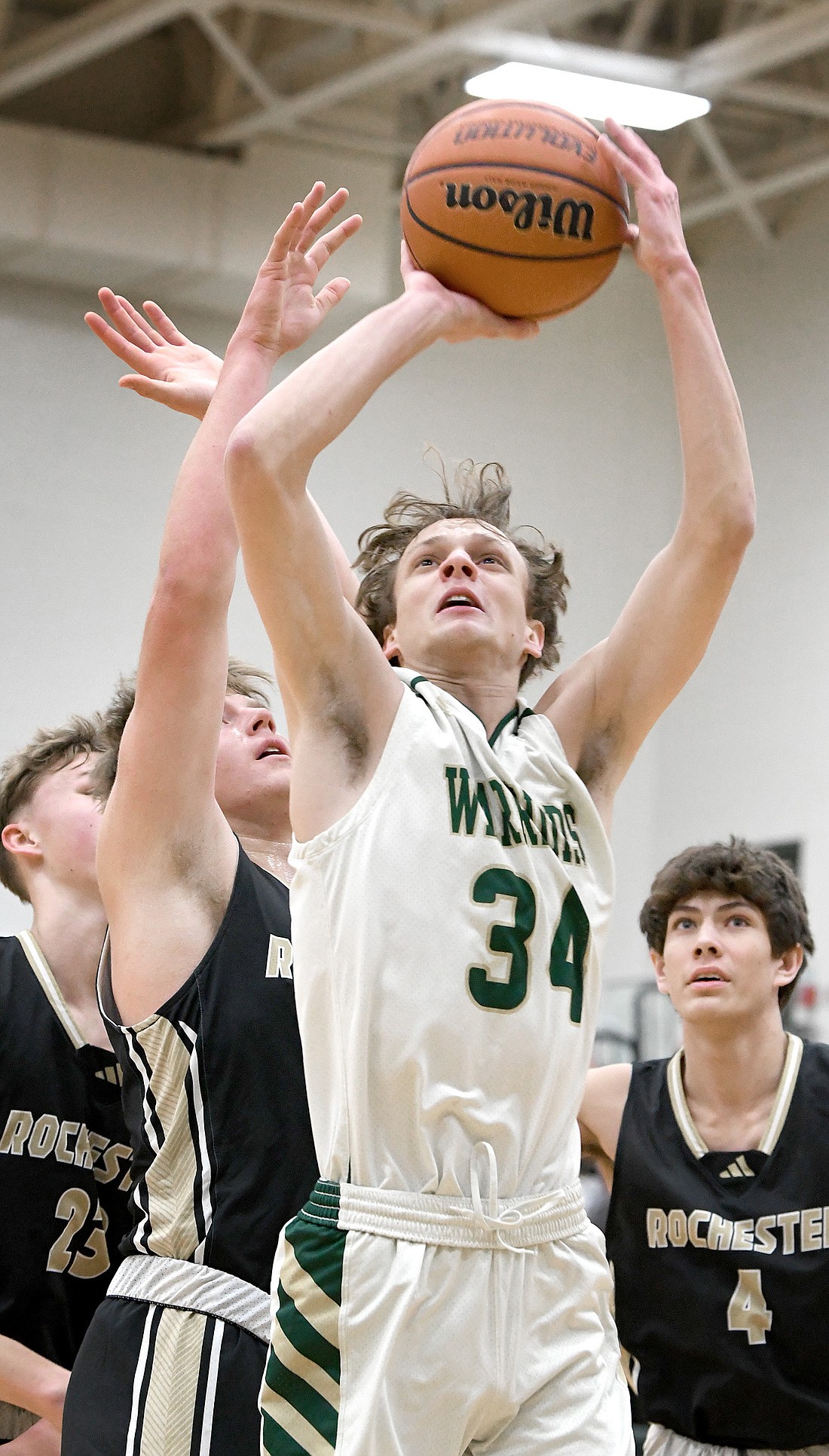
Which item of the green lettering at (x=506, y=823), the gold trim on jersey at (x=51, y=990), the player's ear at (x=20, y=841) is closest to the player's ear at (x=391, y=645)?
the green lettering at (x=506, y=823)

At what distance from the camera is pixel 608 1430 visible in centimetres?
229

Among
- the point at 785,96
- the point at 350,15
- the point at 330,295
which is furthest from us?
the point at 785,96

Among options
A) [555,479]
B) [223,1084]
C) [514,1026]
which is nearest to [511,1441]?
[514,1026]

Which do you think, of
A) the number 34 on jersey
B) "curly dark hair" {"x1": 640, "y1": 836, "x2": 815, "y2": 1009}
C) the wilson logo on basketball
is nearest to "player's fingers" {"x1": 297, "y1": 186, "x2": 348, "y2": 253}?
the wilson logo on basketball

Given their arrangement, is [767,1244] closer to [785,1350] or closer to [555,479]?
[785,1350]

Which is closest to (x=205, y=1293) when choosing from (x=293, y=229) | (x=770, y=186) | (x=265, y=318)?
(x=265, y=318)

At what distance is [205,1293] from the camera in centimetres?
257

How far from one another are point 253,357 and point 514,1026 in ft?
3.97

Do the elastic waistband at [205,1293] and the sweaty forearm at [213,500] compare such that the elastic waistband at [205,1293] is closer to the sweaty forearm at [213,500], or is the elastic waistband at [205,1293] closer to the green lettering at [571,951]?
the green lettering at [571,951]

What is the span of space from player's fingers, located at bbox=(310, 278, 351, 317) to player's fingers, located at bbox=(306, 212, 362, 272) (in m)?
0.06

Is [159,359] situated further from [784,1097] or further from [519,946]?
[784,1097]

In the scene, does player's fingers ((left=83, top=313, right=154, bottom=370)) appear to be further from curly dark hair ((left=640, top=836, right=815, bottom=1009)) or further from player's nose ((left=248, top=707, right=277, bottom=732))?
curly dark hair ((left=640, top=836, right=815, bottom=1009))

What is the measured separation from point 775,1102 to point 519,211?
2408 mm

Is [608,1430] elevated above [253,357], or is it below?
below
